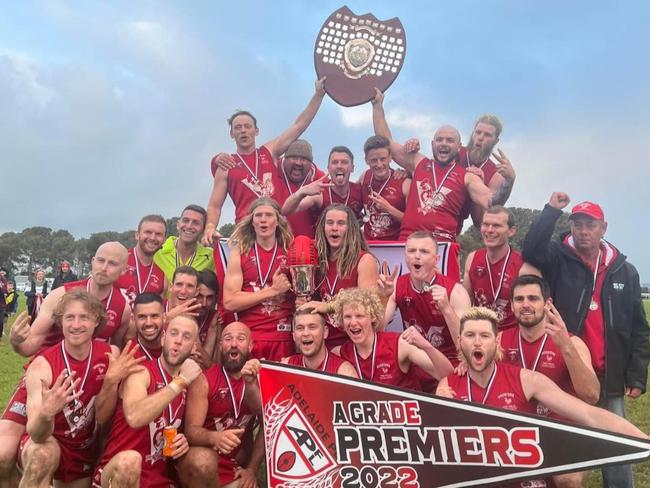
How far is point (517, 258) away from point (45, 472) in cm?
503

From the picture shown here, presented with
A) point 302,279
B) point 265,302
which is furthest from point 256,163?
point 302,279

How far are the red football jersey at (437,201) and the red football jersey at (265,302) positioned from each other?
1835 millimetres

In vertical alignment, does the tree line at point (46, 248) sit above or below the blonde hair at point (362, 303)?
above

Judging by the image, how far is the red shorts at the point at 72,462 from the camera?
5258 mm

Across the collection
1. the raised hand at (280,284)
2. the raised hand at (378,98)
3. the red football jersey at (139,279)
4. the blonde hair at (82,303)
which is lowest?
the blonde hair at (82,303)

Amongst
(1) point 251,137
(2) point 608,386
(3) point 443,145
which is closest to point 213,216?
(1) point 251,137

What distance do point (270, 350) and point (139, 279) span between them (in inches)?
79.7

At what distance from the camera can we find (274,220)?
6.43m

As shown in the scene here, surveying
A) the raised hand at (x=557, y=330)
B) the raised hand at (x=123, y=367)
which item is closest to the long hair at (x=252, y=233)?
the raised hand at (x=123, y=367)

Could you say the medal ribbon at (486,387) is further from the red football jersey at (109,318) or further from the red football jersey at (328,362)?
the red football jersey at (109,318)

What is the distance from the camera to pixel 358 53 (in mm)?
7770

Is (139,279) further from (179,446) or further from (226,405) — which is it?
(179,446)

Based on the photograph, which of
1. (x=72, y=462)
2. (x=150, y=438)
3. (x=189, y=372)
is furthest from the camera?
(x=72, y=462)

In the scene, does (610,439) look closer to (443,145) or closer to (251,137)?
(443,145)
